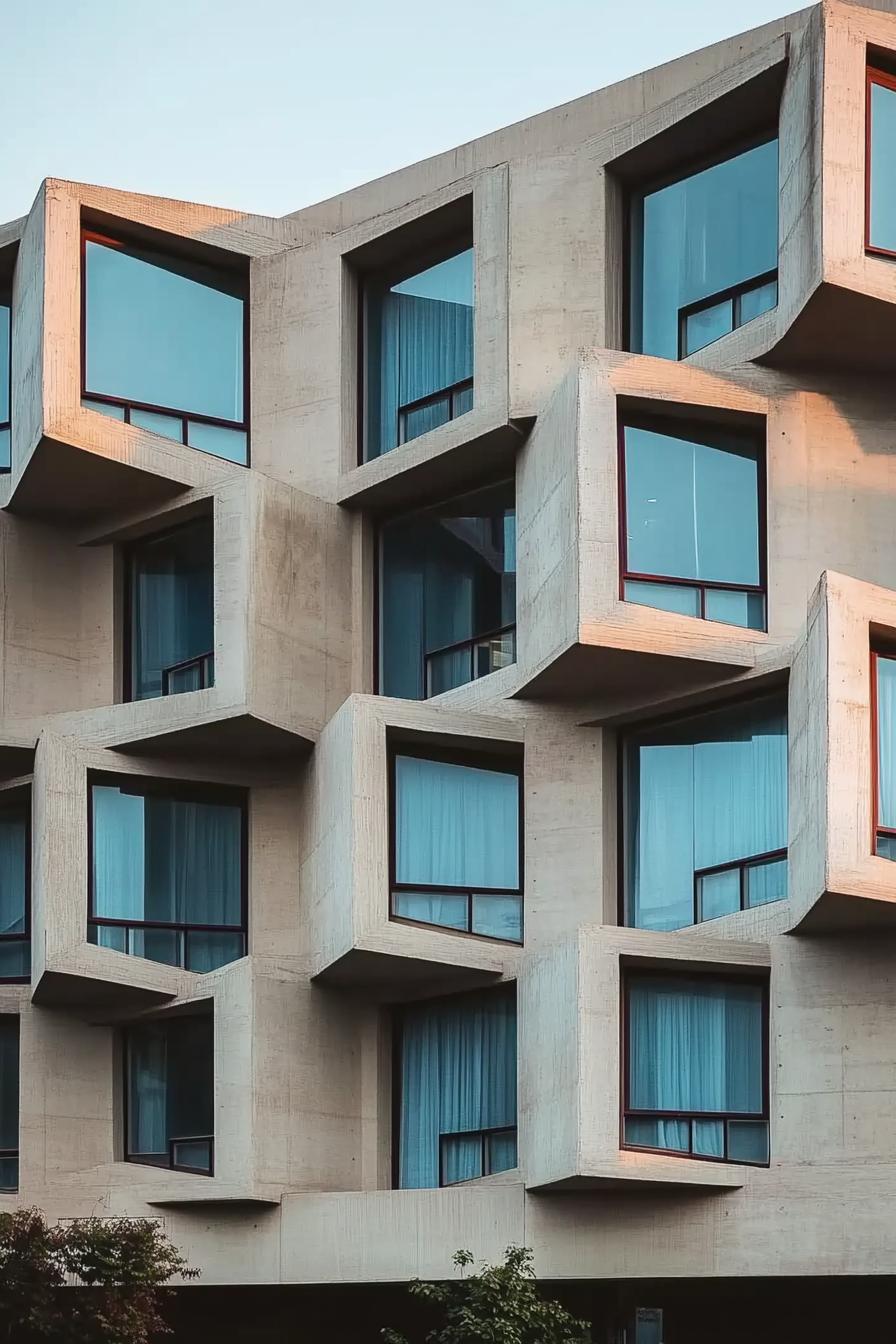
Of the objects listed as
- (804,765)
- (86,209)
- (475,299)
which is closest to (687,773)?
(804,765)

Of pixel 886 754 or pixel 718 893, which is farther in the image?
pixel 718 893

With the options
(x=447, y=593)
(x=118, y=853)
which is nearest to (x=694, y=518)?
(x=447, y=593)

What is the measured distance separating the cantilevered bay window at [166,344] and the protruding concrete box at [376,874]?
198 inches

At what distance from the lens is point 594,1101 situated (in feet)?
82.9

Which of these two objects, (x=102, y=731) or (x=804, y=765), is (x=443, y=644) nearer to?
(x=102, y=731)

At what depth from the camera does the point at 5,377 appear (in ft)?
107

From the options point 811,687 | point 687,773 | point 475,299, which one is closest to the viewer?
point 811,687

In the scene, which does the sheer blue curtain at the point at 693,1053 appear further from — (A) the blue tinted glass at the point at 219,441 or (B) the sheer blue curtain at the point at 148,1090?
(A) the blue tinted glass at the point at 219,441

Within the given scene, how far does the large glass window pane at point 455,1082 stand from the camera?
92.3 ft

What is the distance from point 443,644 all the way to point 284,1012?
5015 millimetres

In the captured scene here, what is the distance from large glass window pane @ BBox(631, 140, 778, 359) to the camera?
92.5 feet

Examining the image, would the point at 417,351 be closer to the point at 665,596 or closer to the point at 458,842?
the point at 665,596

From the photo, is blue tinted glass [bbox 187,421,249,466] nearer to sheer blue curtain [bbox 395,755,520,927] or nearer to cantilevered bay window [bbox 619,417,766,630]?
sheer blue curtain [bbox 395,755,520,927]

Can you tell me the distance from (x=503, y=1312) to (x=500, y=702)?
24.5 feet
